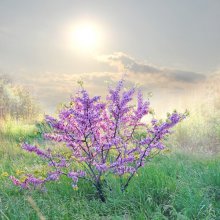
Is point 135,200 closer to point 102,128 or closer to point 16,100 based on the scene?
point 102,128

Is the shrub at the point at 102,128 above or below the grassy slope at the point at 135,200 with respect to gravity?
above

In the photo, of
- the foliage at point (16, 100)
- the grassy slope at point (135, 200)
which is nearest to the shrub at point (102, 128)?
the grassy slope at point (135, 200)

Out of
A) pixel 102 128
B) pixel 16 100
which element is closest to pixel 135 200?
pixel 102 128

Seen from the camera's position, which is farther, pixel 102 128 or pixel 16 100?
pixel 16 100

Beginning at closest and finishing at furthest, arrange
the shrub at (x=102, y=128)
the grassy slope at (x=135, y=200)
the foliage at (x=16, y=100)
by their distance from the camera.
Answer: the grassy slope at (x=135, y=200)
the shrub at (x=102, y=128)
the foliage at (x=16, y=100)

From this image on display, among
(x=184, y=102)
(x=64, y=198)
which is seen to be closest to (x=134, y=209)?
(x=64, y=198)

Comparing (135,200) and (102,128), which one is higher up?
(102,128)

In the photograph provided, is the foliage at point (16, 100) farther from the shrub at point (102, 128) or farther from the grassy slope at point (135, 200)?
the shrub at point (102, 128)

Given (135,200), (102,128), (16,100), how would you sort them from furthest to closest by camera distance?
(16,100) < (102,128) < (135,200)

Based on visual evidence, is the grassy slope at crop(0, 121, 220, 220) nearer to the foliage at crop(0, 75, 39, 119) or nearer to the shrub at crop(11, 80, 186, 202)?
the shrub at crop(11, 80, 186, 202)

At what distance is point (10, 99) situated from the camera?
22.8 m

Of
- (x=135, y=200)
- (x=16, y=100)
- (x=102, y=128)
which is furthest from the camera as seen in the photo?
(x=16, y=100)

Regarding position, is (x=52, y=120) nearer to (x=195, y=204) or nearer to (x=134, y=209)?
(x=134, y=209)

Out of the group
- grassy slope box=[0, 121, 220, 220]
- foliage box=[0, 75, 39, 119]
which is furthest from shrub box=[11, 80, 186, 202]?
foliage box=[0, 75, 39, 119]
